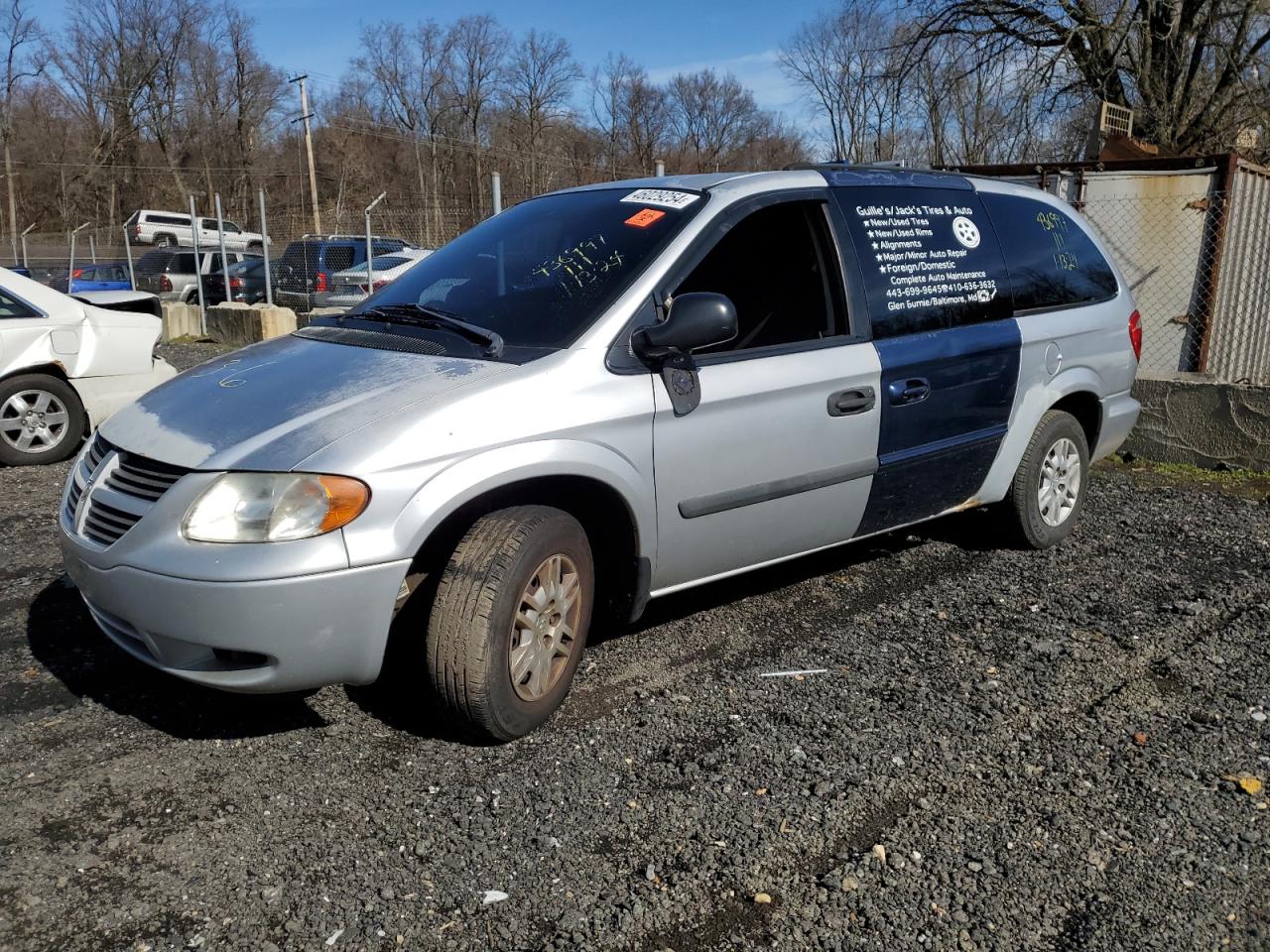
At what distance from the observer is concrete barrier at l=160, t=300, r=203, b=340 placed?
17625mm

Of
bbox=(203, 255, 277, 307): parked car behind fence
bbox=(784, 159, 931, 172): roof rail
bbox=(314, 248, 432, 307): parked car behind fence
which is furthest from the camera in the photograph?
bbox=(203, 255, 277, 307): parked car behind fence

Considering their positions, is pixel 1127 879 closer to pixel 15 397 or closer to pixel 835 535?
pixel 835 535

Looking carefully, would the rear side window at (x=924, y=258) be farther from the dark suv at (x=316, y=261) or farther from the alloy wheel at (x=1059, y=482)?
the dark suv at (x=316, y=261)

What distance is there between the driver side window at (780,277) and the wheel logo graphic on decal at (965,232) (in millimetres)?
820

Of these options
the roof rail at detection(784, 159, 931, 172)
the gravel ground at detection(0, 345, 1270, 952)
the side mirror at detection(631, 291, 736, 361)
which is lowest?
the gravel ground at detection(0, 345, 1270, 952)

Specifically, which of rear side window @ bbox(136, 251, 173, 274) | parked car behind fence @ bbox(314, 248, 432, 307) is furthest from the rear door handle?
rear side window @ bbox(136, 251, 173, 274)

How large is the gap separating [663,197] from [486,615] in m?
1.83

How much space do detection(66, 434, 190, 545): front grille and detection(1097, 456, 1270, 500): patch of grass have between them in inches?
242

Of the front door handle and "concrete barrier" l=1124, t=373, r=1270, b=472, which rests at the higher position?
the front door handle

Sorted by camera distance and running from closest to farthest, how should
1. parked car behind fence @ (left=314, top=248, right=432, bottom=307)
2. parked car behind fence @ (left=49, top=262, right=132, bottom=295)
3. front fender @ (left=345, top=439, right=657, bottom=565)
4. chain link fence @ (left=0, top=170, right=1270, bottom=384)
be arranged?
front fender @ (left=345, top=439, right=657, bottom=565) → chain link fence @ (left=0, top=170, right=1270, bottom=384) → parked car behind fence @ (left=314, top=248, right=432, bottom=307) → parked car behind fence @ (left=49, top=262, right=132, bottom=295)

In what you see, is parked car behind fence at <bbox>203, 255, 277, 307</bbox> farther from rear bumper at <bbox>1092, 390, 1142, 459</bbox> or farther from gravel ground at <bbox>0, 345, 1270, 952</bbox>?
rear bumper at <bbox>1092, 390, 1142, 459</bbox>

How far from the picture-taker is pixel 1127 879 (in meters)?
2.74

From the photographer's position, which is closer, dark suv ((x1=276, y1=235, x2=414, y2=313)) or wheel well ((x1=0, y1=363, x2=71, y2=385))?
wheel well ((x1=0, y1=363, x2=71, y2=385))

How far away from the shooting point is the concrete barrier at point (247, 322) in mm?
14773
